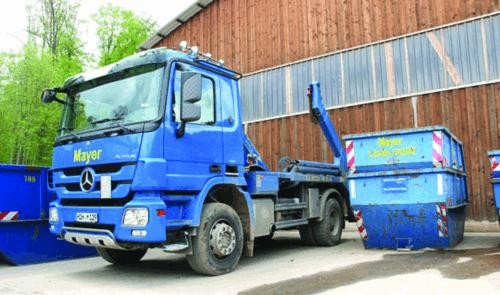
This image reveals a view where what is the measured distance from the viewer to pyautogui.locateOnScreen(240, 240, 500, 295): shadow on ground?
5.50m

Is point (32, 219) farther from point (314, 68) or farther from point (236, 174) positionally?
point (314, 68)

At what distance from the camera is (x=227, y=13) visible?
16484mm

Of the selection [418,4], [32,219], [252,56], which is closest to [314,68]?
[252,56]

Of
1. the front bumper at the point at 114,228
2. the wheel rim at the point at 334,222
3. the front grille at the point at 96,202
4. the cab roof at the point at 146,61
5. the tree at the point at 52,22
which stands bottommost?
the wheel rim at the point at 334,222

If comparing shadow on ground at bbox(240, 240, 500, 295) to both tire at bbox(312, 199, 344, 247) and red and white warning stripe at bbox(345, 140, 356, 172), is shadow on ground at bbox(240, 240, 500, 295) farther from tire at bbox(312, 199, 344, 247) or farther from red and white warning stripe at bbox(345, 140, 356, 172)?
tire at bbox(312, 199, 344, 247)

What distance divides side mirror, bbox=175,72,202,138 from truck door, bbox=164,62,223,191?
0.41 ft

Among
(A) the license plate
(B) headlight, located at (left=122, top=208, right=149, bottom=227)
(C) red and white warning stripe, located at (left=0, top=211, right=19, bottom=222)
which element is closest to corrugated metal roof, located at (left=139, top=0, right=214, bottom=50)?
(C) red and white warning stripe, located at (left=0, top=211, right=19, bottom=222)

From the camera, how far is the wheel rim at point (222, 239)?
627cm

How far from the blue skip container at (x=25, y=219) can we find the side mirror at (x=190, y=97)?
4194mm

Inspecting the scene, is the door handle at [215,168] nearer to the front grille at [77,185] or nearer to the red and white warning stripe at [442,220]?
the front grille at [77,185]

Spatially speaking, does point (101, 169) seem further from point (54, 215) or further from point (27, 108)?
point (27, 108)

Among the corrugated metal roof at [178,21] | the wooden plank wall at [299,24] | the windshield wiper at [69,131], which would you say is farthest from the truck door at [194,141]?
the corrugated metal roof at [178,21]

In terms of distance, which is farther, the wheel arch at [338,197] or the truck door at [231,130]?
the wheel arch at [338,197]

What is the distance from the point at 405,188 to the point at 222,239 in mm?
3497
